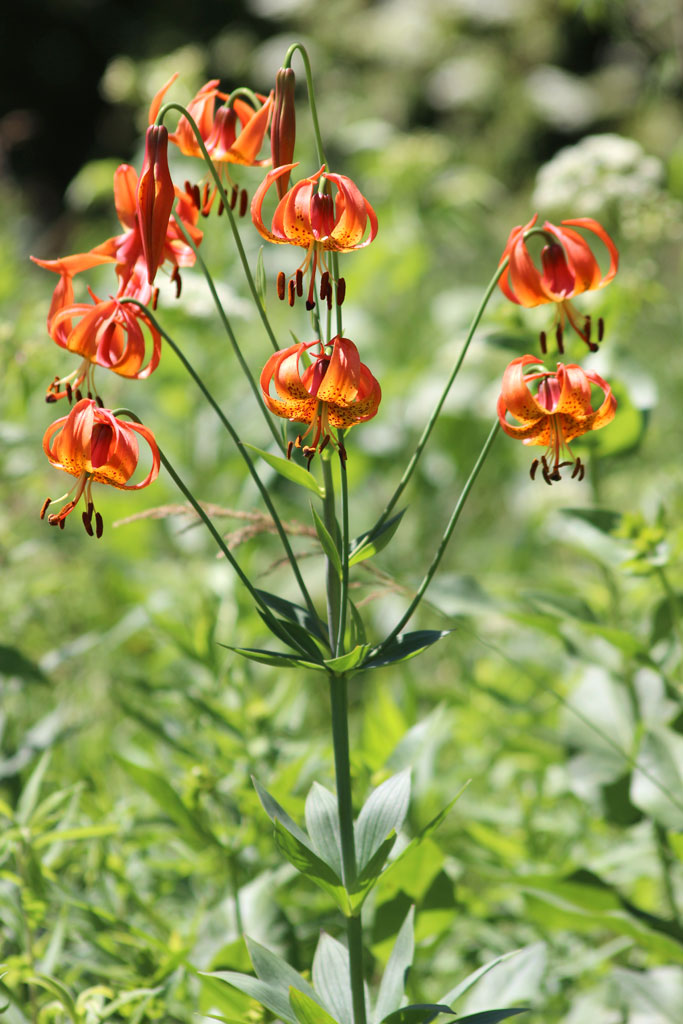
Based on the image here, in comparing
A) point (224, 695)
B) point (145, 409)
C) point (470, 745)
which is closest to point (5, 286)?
point (145, 409)

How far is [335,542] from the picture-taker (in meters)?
0.62

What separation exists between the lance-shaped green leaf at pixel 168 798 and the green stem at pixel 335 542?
1.09 feet

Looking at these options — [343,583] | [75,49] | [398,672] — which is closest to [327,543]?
[343,583]

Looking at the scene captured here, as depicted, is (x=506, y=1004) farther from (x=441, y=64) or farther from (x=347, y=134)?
(x=441, y=64)

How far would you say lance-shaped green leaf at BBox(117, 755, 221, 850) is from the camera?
876 mm

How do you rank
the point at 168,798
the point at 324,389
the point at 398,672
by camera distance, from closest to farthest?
the point at 324,389
the point at 168,798
the point at 398,672

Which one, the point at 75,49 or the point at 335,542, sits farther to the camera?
Result: the point at 75,49

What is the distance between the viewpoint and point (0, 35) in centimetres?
521

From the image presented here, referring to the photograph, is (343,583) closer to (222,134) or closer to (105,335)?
(105,335)

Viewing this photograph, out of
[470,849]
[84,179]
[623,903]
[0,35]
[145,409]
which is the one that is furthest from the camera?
[0,35]

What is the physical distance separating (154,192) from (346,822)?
1.34 ft

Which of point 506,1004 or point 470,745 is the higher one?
point 470,745

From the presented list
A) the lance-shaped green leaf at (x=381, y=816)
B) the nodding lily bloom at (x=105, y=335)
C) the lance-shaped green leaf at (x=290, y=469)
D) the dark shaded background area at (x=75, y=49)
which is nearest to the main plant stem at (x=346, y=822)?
the lance-shaped green leaf at (x=381, y=816)

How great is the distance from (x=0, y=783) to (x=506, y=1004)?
1.77 ft
